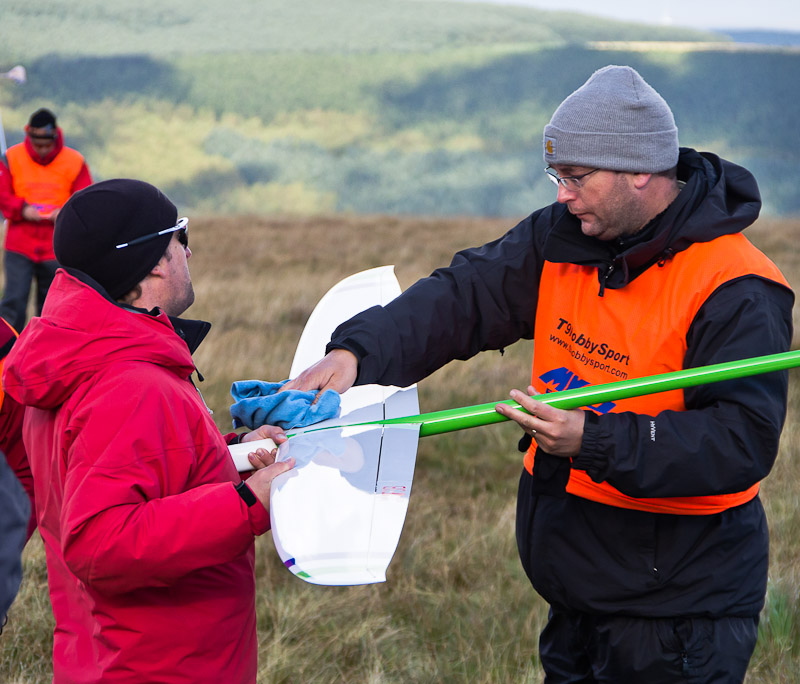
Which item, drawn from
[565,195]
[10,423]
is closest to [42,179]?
[10,423]

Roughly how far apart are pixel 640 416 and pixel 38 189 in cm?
778

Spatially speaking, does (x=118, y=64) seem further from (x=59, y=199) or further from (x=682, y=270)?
(x=682, y=270)

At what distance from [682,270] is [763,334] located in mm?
251

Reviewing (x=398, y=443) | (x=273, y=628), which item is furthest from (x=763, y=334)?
(x=273, y=628)

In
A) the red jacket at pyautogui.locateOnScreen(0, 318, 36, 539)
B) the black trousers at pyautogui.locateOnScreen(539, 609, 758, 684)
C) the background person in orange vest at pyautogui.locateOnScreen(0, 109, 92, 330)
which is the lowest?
the background person in orange vest at pyautogui.locateOnScreen(0, 109, 92, 330)

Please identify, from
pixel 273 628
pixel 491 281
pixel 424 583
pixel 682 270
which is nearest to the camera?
pixel 682 270

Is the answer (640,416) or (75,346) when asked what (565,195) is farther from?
(75,346)

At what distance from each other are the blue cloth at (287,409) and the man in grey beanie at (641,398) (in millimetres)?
99

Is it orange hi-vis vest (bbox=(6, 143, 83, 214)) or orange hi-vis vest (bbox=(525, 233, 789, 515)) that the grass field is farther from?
orange hi-vis vest (bbox=(6, 143, 83, 214))

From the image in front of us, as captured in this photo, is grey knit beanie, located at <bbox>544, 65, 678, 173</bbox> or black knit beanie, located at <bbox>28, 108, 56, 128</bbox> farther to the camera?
black knit beanie, located at <bbox>28, 108, 56, 128</bbox>

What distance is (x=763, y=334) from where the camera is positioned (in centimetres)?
218

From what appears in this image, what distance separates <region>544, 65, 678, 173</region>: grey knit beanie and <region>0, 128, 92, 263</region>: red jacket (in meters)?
7.01

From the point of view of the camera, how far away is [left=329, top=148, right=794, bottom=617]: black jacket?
2.14m

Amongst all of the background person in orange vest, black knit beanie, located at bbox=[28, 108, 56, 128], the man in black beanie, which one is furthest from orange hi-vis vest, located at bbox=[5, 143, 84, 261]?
the man in black beanie
